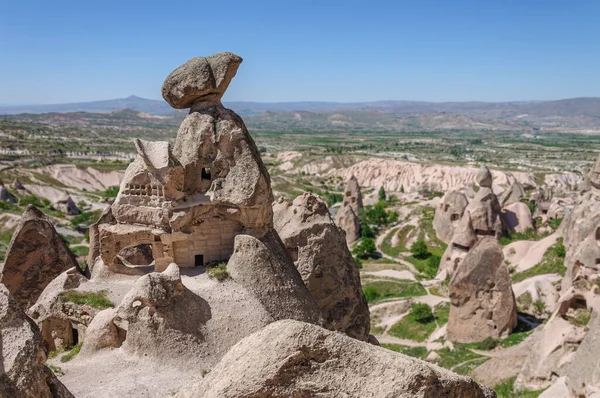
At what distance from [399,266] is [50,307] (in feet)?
97.3

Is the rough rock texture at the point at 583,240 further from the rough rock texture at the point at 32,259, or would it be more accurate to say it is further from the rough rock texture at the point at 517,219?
the rough rock texture at the point at 32,259

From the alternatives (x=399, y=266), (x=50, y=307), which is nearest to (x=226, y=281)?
(x=50, y=307)

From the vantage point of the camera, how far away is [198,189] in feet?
43.1

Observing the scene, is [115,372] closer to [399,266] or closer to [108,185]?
[399,266]

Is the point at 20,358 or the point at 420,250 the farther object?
the point at 420,250

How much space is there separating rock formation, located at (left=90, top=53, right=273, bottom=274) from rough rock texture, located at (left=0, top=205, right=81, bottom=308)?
10.6 ft

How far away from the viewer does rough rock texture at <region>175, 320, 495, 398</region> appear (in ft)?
17.6

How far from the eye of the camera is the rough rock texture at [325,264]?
51.8 feet

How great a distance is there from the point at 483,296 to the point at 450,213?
20.5 m

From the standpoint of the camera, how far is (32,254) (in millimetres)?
15352

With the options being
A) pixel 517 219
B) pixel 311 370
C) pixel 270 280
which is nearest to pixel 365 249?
pixel 517 219

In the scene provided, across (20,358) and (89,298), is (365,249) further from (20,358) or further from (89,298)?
(20,358)

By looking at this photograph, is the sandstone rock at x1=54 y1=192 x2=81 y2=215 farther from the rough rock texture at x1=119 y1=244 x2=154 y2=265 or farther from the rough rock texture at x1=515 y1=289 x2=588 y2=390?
the rough rock texture at x1=515 y1=289 x2=588 y2=390

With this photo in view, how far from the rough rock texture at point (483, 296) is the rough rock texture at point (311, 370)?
17171mm
